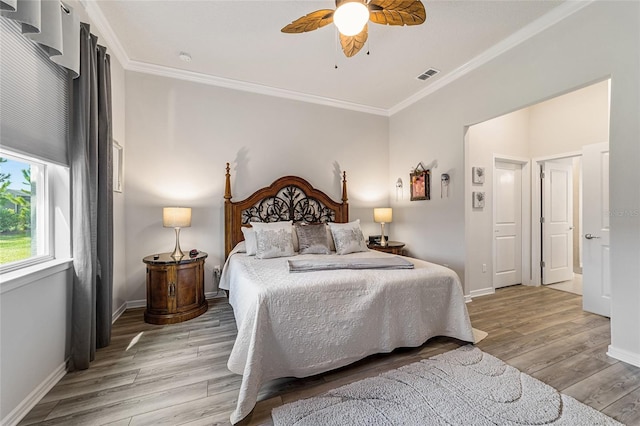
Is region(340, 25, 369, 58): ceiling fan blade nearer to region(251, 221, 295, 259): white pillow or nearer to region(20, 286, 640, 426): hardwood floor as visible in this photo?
region(251, 221, 295, 259): white pillow

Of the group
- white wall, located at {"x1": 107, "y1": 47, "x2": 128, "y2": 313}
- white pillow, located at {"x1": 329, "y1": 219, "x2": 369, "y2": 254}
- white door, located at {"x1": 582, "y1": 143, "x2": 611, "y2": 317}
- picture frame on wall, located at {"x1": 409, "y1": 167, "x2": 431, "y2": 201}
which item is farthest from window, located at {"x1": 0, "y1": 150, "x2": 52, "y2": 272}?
white door, located at {"x1": 582, "y1": 143, "x2": 611, "y2": 317}

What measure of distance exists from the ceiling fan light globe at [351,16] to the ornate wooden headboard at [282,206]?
7.88ft

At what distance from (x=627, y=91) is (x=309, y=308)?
304cm

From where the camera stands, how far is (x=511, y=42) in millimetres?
2846

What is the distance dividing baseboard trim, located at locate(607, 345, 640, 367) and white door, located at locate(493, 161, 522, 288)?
188 centimetres

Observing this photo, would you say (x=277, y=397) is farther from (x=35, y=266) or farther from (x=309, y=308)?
(x=35, y=266)

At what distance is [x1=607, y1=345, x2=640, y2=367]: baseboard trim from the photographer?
207 cm

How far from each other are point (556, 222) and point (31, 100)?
6.56 meters

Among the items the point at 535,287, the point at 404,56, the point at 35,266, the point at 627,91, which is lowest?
A: the point at 535,287

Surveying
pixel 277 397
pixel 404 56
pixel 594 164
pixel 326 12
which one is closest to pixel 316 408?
pixel 277 397

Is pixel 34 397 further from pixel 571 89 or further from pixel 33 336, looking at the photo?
pixel 571 89

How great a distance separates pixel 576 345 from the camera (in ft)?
7.88

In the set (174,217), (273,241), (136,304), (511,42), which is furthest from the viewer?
(136,304)

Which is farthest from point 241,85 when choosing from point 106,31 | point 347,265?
point 347,265
